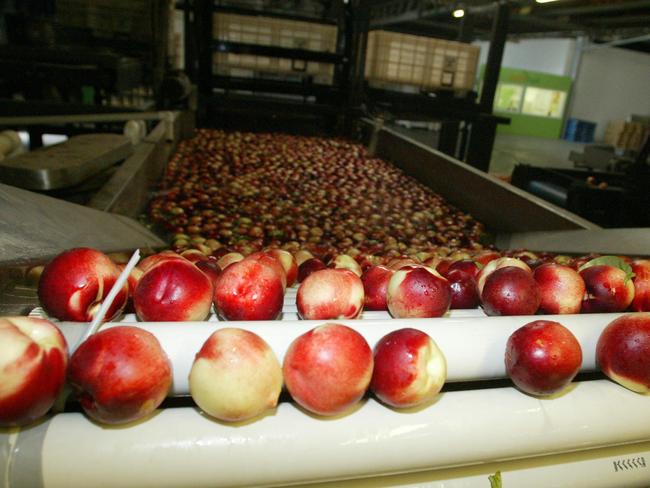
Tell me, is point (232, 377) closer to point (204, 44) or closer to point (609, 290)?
point (609, 290)

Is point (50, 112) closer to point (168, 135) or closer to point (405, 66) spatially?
point (168, 135)

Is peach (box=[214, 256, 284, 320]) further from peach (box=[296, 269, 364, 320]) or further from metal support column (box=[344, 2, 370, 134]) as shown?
metal support column (box=[344, 2, 370, 134])

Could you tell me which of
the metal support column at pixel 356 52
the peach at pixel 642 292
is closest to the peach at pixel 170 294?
the peach at pixel 642 292

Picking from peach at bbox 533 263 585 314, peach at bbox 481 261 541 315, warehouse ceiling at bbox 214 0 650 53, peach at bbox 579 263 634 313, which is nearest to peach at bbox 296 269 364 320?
peach at bbox 481 261 541 315

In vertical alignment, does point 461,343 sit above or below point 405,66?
below

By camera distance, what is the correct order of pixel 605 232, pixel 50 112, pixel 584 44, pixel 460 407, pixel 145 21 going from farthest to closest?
pixel 584 44, pixel 145 21, pixel 50 112, pixel 605 232, pixel 460 407

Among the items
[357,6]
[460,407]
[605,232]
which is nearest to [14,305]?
[460,407]

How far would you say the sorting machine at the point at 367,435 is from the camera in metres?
0.76

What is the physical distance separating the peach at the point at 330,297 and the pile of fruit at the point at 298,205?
1169 mm

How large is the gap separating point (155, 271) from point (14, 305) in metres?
0.40

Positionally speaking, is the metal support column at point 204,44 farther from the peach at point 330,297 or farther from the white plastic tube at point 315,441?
the white plastic tube at point 315,441

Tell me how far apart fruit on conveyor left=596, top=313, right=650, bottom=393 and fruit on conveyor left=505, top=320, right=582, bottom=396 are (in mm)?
142

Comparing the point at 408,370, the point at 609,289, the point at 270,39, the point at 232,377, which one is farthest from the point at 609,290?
the point at 270,39

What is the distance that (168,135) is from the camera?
484 cm
